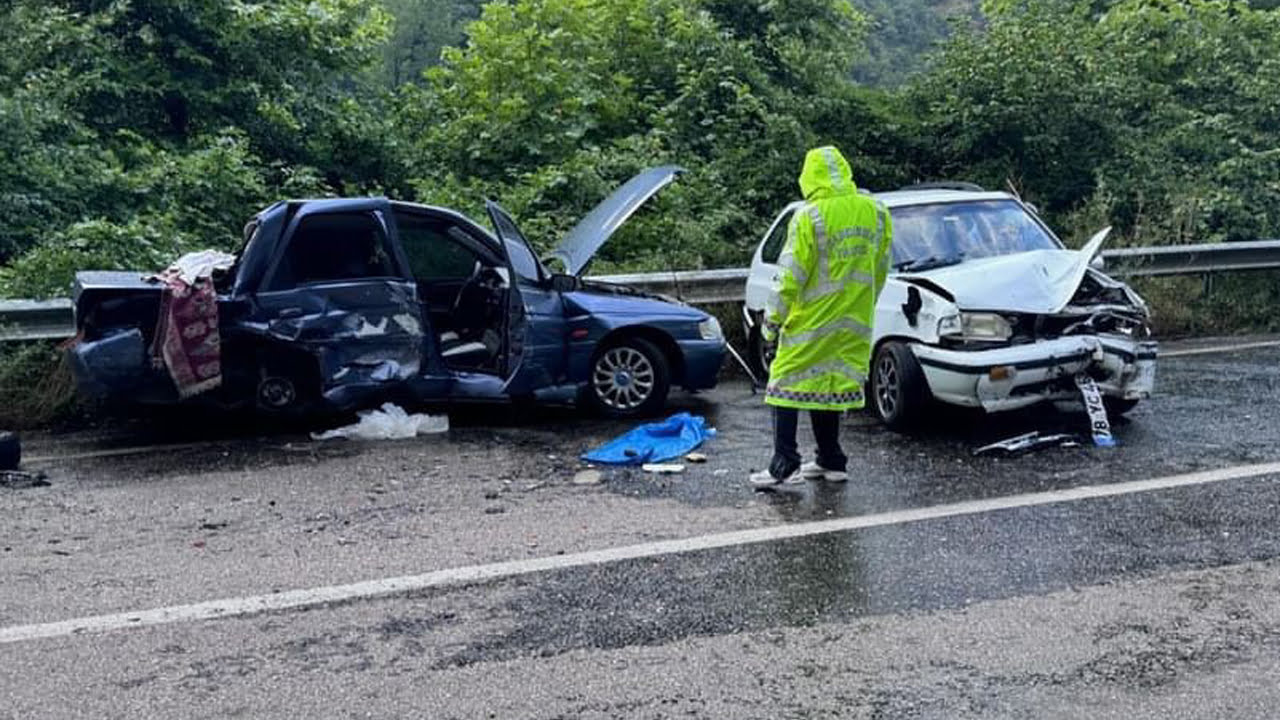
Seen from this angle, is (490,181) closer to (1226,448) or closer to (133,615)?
(1226,448)

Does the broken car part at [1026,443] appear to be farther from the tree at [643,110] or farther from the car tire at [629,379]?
the tree at [643,110]

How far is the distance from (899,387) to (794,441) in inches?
62.4

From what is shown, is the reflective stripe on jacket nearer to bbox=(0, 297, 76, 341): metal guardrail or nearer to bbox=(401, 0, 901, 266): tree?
bbox=(0, 297, 76, 341): metal guardrail

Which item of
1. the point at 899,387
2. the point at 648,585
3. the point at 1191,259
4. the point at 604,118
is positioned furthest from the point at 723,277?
the point at 648,585

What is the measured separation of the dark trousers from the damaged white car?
1116 millimetres

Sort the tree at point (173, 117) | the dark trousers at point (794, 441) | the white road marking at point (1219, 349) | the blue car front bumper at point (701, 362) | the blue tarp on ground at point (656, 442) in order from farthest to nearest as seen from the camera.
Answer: the tree at point (173, 117) < the white road marking at point (1219, 349) < the blue car front bumper at point (701, 362) < the blue tarp on ground at point (656, 442) < the dark trousers at point (794, 441)

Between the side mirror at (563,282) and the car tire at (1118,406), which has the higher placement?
the side mirror at (563,282)

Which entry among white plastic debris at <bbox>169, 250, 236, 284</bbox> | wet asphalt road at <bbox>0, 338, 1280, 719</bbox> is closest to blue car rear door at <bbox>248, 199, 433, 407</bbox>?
white plastic debris at <bbox>169, 250, 236, 284</bbox>

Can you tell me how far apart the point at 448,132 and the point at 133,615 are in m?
12.0

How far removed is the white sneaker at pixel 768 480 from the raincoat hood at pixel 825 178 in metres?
1.53

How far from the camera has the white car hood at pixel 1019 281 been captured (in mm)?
8656

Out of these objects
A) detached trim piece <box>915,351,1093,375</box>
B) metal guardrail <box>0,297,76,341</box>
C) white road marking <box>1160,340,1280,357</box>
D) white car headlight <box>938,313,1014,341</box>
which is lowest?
white road marking <box>1160,340,1280,357</box>

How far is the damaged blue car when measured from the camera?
8430 millimetres

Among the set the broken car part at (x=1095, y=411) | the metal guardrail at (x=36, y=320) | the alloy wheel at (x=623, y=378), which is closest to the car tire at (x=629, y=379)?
the alloy wheel at (x=623, y=378)
